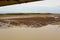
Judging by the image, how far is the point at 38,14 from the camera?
120 cm

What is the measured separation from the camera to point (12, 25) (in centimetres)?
111

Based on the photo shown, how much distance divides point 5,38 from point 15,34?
0.10m

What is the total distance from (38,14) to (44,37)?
0.27m

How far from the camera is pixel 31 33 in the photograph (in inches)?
41.7

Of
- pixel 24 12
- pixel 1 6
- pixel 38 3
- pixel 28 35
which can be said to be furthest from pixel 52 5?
pixel 1 6

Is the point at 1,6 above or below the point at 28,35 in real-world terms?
above

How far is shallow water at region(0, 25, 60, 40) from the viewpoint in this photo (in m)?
1.03

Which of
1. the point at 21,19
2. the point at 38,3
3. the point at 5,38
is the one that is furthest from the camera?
the point at 38,3

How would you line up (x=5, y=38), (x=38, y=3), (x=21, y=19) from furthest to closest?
(x=38, y=3) → (x=21, y=19) → (x=5, y=38)

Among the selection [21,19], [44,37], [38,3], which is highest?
[38,3]

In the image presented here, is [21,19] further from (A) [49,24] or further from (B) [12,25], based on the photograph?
(A) [49,24]

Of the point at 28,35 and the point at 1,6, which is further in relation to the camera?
the point at 1,6

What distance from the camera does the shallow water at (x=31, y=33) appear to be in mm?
1034

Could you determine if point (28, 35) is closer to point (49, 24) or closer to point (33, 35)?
point (33, 35)
